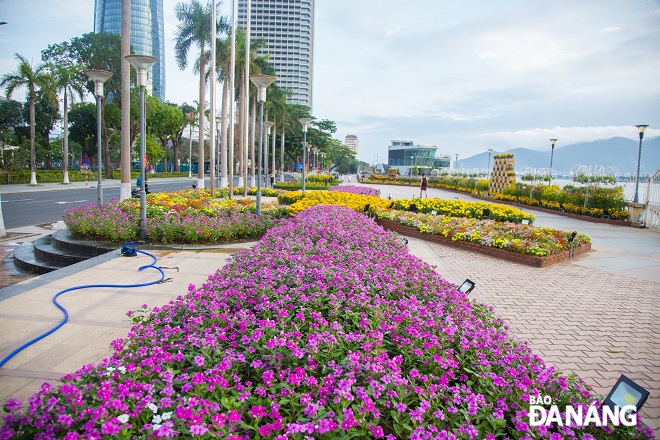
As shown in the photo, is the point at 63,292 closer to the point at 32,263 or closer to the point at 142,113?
the point at 32,263

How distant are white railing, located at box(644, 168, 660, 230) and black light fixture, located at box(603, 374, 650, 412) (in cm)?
1621

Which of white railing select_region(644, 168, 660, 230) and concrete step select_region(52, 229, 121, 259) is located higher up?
white railing select_region(644, 168, 660, 230)

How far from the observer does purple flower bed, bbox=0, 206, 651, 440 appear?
1782 mm

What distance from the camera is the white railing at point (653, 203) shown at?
50.1 ft

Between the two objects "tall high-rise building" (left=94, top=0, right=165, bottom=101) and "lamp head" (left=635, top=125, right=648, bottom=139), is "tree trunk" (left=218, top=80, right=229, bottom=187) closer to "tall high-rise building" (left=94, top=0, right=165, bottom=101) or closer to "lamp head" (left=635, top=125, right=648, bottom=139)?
"lamp head" (left=635, top=125, right=648, bottom=139)

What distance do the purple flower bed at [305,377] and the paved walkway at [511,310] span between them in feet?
3.95

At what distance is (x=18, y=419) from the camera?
1695 mm

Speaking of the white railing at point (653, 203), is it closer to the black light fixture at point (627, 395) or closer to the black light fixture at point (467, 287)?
the black light fixture at point (467, 287)

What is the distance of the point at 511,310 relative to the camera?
5.69m

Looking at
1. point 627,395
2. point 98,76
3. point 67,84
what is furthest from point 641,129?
point 67,84

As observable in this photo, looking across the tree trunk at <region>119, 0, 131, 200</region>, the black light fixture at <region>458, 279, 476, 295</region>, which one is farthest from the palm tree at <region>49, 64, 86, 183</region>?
the black light fixture at <region>458, 279, 476, 295</region>

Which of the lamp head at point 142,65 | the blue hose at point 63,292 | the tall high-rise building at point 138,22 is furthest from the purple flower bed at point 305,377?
the tall high-rise building at point 138,22

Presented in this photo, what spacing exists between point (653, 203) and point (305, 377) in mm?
17977

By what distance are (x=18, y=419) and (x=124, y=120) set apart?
13299 millimetres
